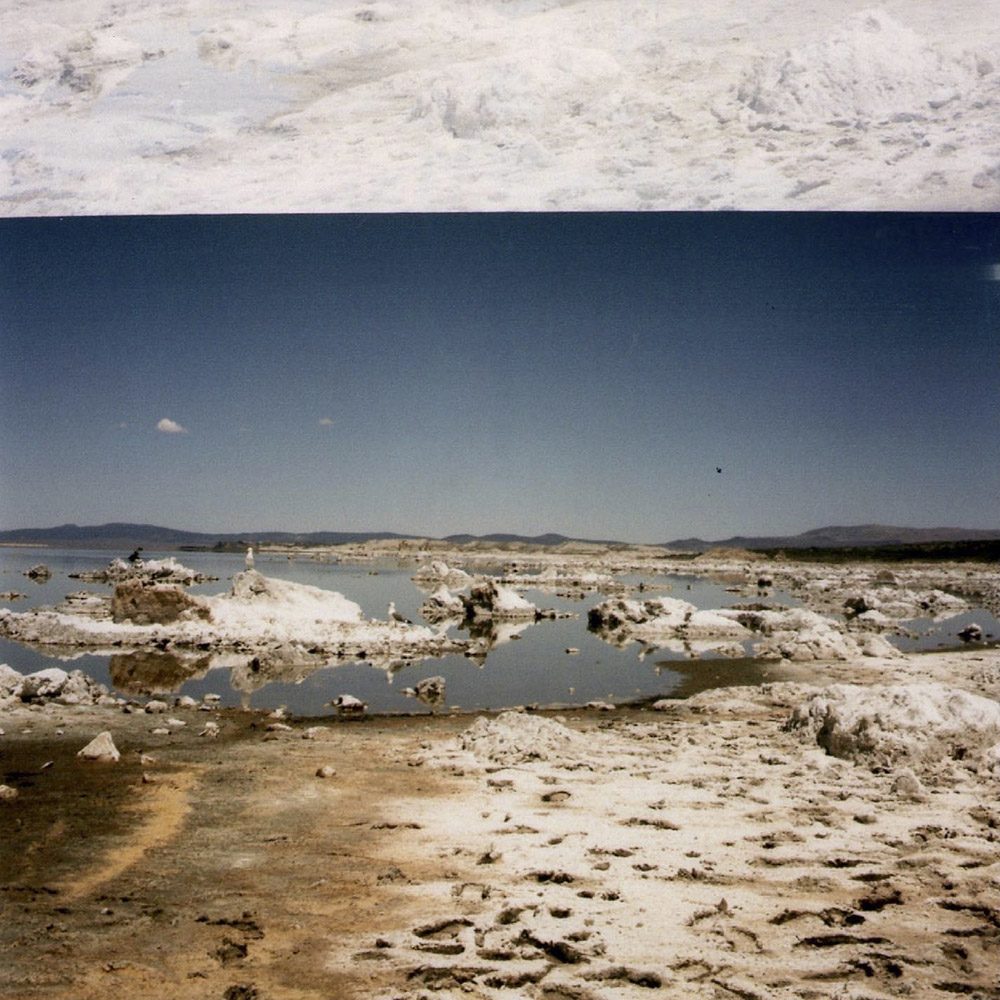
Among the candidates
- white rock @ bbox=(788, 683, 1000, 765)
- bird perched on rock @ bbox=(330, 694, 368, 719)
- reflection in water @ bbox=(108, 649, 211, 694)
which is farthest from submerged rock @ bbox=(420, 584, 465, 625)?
white rock @ bbox=(788, 683, 1000, 765)

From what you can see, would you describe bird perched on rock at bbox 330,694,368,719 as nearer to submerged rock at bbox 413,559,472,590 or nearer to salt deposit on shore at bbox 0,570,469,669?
salt deposit on shore at bbox 0,570,469,669

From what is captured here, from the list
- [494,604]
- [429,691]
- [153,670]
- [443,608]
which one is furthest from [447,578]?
[429,691]

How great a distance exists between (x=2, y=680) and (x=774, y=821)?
23.8 feet

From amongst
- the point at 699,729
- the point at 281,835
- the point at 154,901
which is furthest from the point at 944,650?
the point at 154,901

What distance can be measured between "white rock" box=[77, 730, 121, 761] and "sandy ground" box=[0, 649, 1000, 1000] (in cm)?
15

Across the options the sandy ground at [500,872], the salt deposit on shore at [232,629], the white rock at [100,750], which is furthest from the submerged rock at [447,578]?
the sandy ground at [500,872]

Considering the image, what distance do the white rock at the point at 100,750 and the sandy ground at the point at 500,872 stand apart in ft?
0.50

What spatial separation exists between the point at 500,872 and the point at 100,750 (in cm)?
364

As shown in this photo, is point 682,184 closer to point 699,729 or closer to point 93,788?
point 699,729

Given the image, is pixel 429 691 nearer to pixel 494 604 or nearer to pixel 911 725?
pixel 911 725

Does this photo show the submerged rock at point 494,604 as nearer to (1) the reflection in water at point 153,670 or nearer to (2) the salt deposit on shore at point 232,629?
(2) the salt deposit on shore at point 232,629

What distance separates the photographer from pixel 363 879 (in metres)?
3.69

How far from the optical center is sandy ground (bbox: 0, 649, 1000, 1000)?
2883 mm

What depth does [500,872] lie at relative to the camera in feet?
12.2
